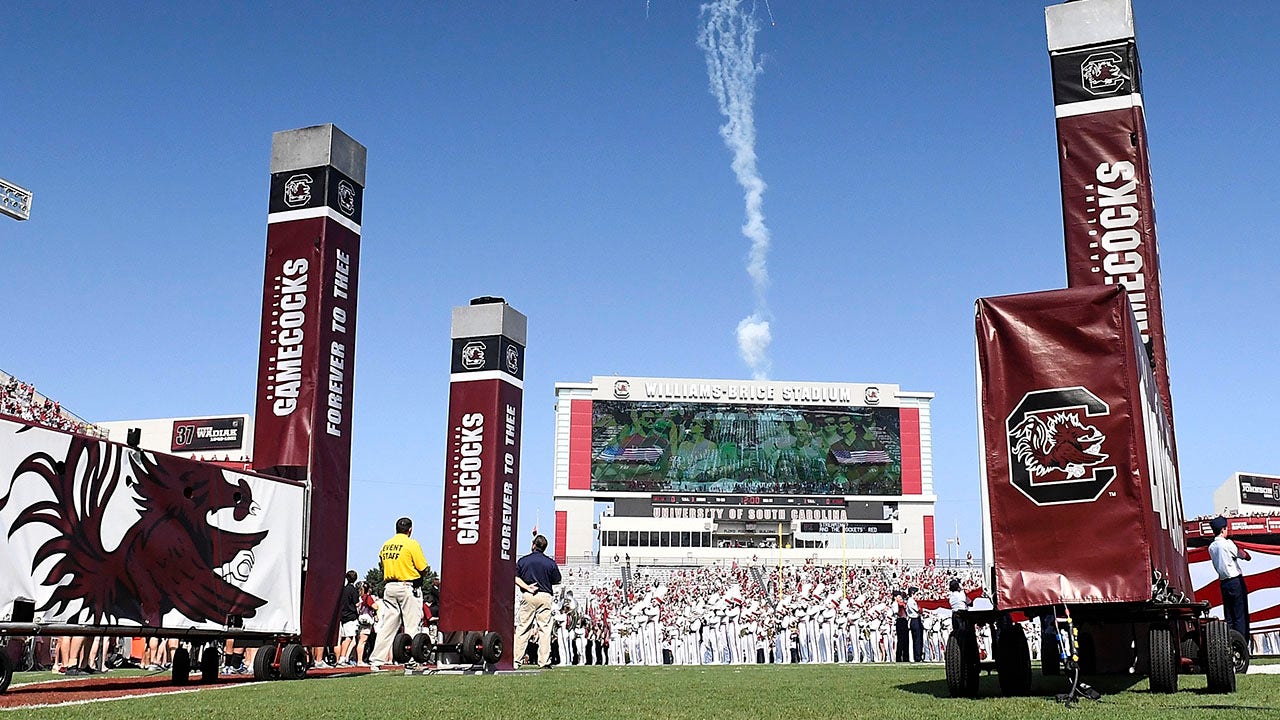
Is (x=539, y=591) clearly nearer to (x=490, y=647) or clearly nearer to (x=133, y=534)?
(x=490, y=647)

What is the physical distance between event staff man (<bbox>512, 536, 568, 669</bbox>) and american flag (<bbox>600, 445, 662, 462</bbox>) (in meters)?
61.5

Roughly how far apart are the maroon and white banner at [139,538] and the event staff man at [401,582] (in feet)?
5.40

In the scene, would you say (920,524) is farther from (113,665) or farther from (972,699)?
(972,699)

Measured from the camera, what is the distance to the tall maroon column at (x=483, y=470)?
1991 cm

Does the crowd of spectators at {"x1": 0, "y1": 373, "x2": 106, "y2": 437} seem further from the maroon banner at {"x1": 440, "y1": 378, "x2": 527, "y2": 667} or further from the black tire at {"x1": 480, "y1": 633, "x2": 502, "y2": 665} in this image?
the black tire at {"x1": 480, "y1": 633, "x2": 502, "y2": 665}

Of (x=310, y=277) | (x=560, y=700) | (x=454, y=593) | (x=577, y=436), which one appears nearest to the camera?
(x=560, y=700)

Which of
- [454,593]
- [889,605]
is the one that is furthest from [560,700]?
[889,605]

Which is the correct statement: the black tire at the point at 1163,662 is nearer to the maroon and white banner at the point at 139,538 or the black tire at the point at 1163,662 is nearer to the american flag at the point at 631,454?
the maroon and white banner at the point at 139,538

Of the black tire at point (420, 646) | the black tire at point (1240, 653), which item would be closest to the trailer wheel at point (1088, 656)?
the black tire at point (1240, 653)

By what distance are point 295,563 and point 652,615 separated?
58.9ft

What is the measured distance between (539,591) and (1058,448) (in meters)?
10.3

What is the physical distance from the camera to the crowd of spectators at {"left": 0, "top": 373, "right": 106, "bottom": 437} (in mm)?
35531

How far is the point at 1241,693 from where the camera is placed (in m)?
8.08

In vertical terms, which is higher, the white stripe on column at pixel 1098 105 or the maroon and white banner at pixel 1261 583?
the white stripe on column at pixel 1098 105
